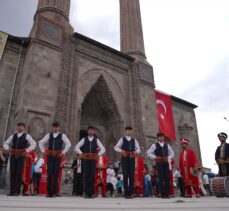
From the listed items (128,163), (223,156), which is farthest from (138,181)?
(128,163)

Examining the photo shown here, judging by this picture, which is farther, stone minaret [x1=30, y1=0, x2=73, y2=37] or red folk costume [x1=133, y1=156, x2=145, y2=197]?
stone minaret [x1=30, y1=0, x2=73, y2=37]

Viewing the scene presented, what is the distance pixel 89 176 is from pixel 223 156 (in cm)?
369

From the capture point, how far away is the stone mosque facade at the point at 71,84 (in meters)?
11.8

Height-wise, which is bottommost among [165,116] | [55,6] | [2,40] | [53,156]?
[53,156]

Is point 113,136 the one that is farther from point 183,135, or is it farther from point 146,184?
point 183,135

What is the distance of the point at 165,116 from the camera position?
18.5 meters

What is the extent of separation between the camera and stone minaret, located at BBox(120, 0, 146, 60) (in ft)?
61.9

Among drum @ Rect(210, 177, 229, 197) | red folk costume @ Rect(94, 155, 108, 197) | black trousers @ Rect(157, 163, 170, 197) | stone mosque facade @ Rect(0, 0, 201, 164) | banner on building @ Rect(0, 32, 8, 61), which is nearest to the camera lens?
drum @ Rect(210, 177, 229, 197)

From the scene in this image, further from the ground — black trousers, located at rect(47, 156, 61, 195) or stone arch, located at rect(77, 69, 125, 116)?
stone arch, located at rect(77, 69, 125, 116)

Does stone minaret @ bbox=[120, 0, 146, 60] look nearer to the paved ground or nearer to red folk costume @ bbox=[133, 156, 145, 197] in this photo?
red folk costume @ bbox=[133, 156, 145, 197]

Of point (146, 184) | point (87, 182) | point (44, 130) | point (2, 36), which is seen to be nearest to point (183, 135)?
point (146, 184)

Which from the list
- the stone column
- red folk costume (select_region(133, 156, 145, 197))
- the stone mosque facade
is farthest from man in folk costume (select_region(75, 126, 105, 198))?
the stone column

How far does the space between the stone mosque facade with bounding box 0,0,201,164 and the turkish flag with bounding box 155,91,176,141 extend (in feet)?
4.83

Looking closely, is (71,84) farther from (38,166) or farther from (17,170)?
(17,170)
